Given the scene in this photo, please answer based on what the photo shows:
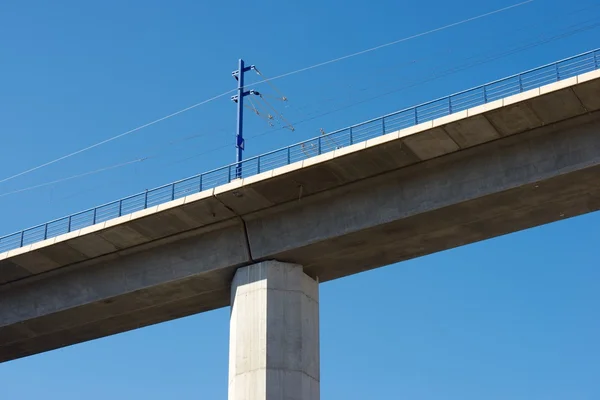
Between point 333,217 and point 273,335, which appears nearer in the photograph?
point 273,335

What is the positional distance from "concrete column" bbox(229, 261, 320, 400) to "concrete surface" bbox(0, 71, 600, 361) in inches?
27.5

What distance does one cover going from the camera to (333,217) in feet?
108

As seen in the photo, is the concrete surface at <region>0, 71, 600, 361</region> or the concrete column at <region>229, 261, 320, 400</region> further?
the concrete column at <region>229, 261, 320, 400</region>

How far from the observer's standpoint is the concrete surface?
99.0 feet

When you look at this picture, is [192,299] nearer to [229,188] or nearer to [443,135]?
[229,188]

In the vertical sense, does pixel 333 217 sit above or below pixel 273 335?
above

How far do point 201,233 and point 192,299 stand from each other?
9.13ft

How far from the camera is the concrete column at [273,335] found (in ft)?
106

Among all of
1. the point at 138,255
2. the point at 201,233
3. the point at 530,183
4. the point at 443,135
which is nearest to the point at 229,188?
the point at 201,233

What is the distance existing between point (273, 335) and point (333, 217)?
13.4 feet

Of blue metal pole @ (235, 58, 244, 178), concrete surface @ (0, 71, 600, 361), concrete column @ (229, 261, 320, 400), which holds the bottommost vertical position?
concrete column @ (229, 261, 320, 400)

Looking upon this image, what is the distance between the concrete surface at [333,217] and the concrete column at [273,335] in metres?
0.70

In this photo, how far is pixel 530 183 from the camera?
30.2m

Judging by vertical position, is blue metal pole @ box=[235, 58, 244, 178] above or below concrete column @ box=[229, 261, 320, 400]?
above
